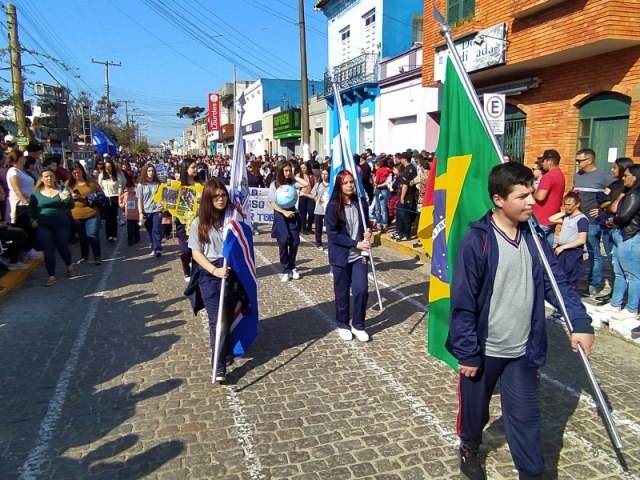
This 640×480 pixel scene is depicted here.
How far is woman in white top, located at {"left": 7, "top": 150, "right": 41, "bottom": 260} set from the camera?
28.0ft

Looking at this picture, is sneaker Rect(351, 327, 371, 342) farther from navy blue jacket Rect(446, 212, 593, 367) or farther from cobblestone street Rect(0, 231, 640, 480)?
navy blue jacket Rect(446, 212, 593, 367)

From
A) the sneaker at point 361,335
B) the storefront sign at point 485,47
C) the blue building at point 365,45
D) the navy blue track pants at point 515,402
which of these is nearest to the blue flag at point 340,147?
the sneaker at point 361,335

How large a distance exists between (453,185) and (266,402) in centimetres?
234

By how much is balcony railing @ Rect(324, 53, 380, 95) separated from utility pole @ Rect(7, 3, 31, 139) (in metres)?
10.8

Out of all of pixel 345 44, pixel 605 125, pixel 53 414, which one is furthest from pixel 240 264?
pixel 345 44

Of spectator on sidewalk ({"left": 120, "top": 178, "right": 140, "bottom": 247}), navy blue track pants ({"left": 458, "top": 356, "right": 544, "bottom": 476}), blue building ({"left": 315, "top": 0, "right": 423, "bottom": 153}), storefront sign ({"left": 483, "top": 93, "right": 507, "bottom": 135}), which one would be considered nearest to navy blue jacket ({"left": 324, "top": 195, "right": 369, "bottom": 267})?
navy blue track pants ({"left": 458, "top": 356, "right": 544, "bottom": 476})

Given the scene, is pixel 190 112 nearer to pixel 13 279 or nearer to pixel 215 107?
pixel 215 107

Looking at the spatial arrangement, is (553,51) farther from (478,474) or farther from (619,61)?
(478,474)

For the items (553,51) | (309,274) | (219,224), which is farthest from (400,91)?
(219,224)

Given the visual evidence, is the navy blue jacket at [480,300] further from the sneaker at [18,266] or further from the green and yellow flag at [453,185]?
the sneaker at [18,266]

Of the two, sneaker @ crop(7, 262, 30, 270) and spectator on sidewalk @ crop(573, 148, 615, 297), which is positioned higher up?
spectator on sidewalk @ crop(573, 148, 615, 297)

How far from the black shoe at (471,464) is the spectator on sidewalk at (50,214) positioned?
7.18 meters

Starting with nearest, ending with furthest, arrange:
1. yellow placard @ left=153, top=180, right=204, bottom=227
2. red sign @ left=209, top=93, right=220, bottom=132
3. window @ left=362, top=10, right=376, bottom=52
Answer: yellow placard @ left=153, top=180, right=204, bottom=227 → window @ left=362, top=10, right=376, bottom=52 → red sign @ left=209, top=93, right=220, bottom=132

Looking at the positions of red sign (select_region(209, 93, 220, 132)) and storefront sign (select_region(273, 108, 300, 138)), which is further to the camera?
red sign (select_region(209, 93, 220, 132))
